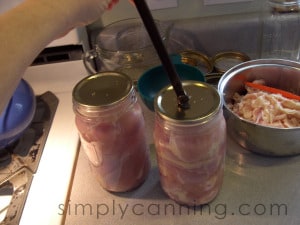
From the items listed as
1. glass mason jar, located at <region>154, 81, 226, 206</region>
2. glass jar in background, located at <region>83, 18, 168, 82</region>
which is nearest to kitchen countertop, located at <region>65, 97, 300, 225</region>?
glass mason jar, located at <region>154, 81, 226, 206</region>

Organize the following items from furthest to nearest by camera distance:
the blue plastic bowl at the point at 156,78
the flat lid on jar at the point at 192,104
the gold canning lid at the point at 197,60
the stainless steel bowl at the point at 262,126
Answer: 1. the gold canning lid at the point at 197,60
2. the blue plastic bowl at the point at 156,78
3. the stainless steel bowl at the point at 262,126
4. the flat lid on jar at the point at 192,104

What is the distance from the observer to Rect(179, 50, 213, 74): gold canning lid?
0.80 metres

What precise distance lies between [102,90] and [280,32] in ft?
1.69

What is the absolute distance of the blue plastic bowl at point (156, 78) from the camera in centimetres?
69

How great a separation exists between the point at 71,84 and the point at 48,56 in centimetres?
9

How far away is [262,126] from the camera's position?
539mm

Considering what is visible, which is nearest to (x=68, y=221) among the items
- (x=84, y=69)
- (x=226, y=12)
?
(x=84, y=69)

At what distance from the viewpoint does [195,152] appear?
47 cm

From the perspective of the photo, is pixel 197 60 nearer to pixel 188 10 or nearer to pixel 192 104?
pixel 188 10

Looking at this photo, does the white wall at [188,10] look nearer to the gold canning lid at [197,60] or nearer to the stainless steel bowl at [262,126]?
the gold canning lid at [197,60]

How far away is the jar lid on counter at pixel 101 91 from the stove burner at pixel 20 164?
0.70 ft

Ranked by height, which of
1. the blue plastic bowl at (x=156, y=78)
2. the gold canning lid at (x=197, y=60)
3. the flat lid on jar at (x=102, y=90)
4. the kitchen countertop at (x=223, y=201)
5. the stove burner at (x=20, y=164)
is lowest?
the kitchen countertop at (x=223, y=201)

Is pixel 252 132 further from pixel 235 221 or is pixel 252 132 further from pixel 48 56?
pixel 48 56

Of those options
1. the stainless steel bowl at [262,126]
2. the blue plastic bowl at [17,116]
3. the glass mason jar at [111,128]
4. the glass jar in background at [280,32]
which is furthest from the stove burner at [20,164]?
the glass jar in background at [280,32]
